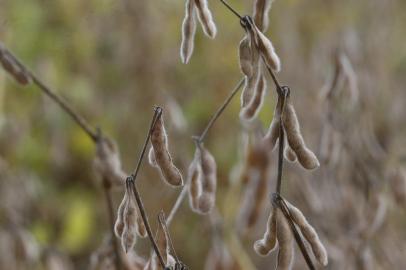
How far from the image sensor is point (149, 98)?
126 inches

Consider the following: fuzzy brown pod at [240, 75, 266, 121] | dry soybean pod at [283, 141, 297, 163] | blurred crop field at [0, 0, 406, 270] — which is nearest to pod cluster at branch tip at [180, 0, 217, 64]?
fuzzy brown pod at [240, 75, 266, 121]

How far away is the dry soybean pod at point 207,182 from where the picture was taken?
4.09 ft

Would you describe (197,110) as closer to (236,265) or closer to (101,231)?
(101,231)

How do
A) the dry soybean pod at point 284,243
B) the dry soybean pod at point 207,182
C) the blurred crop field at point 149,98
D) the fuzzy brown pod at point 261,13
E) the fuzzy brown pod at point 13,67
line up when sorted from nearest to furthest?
1. the dry soybean pod at point 284,243
2. the fuzzy brown pod at point 261,13
3. the dry soybean pod at point 207,182
4. the fuzzy brown pod at point 13,67
5. the blurred crop field at point 149,98

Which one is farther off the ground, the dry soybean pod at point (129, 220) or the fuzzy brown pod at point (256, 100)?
the fuzzy brown pod at point (256, 100)

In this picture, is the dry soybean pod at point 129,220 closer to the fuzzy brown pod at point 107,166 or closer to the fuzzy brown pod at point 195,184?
the fuzzy brown pod at point 195,184

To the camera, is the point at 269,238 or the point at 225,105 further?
the point at 225,105

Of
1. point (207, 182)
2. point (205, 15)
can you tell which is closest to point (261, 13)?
point (205, 15)

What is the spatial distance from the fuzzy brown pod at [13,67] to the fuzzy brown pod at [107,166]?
20cm

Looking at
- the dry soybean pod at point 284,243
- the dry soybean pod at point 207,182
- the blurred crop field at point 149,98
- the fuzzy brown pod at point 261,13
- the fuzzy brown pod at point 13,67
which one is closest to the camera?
the dry soybean pod at point 284,243

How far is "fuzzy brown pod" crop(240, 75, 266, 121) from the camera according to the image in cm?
111

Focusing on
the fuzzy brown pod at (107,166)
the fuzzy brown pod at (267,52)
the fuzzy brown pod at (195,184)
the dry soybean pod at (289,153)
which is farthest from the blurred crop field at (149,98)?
the fuzzy brown pod at (267,52)

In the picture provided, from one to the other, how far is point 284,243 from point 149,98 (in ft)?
7.40

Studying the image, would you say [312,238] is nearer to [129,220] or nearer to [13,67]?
[129,220]
